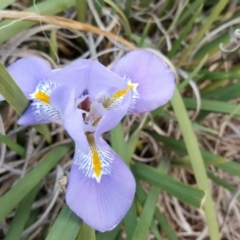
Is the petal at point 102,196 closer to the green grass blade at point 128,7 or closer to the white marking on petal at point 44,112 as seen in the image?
the white marking on petal at point 44,112

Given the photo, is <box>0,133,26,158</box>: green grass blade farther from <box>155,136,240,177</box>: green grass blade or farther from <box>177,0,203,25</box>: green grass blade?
<box>177,0,203,25</box>: green grass blade

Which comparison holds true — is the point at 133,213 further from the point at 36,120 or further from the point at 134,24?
the point at 134,24

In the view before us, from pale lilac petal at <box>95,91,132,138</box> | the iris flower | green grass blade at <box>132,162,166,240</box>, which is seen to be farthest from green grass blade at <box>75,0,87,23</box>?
green grass blade at <box>132,162,166,240</box>

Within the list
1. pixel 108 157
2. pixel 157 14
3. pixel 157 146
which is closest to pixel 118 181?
pixel 108 157

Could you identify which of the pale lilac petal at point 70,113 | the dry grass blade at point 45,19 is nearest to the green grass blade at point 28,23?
the dry grass blade at point 45,19

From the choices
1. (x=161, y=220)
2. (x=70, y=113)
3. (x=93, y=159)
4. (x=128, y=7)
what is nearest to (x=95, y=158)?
(x=93, y=159)

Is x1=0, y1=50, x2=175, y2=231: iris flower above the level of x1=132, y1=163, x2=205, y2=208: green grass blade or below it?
above
